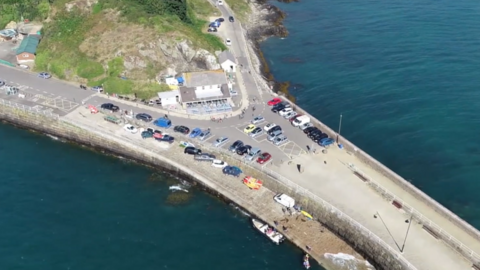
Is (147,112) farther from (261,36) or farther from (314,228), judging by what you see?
(261,36)

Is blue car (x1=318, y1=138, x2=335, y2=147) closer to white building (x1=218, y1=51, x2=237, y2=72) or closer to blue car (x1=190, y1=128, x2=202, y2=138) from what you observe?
blue car (x1=190, y1=128, x2=202, y2=138)

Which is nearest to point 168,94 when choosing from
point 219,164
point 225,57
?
point 225,57

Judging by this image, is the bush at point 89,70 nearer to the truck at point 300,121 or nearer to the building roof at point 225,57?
the building roof at point 225,57

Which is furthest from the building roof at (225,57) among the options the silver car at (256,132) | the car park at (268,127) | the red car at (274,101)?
the silver car at (256,132)

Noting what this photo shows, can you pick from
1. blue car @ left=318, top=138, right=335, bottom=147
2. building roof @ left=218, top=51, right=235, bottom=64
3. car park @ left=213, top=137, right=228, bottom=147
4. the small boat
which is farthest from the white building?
the small boat

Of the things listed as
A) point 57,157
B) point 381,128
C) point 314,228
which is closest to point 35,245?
point 57,157
